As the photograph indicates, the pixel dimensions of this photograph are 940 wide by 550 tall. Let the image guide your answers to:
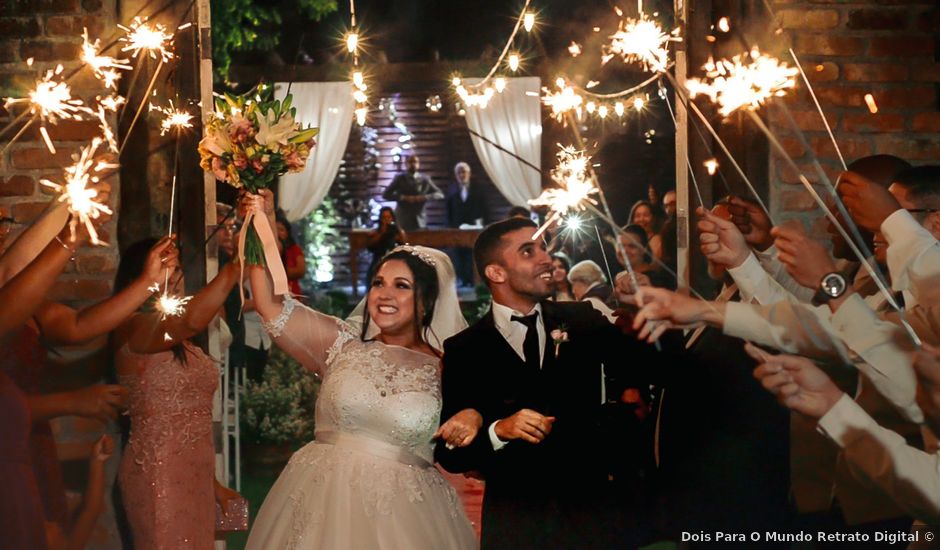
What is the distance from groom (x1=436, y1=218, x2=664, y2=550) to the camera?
3588 mm

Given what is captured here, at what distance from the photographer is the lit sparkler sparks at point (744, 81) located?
170 inches

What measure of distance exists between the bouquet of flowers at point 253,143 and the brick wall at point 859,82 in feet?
6.71

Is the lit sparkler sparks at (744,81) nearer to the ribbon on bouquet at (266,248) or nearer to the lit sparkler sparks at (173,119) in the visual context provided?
the ribbon on bouquet at (266,248)

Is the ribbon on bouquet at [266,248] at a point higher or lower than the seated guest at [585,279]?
higher

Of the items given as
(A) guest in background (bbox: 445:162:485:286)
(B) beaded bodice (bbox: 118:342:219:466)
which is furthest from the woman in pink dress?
(A) guest in background (bbox: 445:162:485:286)

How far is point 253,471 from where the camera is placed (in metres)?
7.77

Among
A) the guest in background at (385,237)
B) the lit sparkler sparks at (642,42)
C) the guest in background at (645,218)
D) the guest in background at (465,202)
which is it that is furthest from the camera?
the guest in background at (465,202)

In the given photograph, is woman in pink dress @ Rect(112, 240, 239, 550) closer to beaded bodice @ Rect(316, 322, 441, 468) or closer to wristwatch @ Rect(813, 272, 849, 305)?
beaded bodice @ Rect(316, 322, 441, 468)

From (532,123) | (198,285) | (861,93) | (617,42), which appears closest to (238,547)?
(198,285)

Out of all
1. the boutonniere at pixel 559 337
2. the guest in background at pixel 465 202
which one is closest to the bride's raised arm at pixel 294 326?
the boutonniere at pixel 559 337

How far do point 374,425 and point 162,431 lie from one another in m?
1.01

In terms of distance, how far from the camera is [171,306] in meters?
4.22

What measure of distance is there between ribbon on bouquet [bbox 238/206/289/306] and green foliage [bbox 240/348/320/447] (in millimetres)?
3906

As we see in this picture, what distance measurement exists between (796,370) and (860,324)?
450 millimetres
